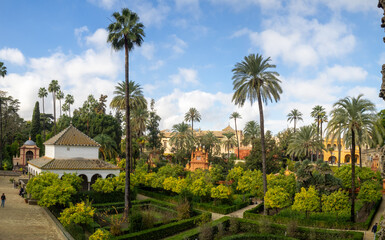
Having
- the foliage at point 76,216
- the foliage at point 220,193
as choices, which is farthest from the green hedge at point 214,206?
the foliage at point 76,216

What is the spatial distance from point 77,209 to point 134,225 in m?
4.05

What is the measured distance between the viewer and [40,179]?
26.8 m

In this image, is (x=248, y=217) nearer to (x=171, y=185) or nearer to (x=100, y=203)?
(x=171, y=185)

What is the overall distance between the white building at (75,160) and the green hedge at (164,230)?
1434 centimetres

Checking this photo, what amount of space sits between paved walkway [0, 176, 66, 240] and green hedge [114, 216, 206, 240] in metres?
4.94

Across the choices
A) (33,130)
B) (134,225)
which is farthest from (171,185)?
(33,130)

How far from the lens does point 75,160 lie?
3419 cm

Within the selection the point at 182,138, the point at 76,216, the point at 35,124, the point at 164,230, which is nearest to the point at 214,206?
the point at 164,230

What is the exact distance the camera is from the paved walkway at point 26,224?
19706mm

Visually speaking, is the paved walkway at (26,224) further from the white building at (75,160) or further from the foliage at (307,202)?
the foliage at (307,202)

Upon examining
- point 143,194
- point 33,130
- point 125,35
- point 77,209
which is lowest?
point 143,194

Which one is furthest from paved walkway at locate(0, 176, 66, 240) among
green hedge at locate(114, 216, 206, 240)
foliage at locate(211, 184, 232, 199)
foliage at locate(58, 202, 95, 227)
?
foliage at locate(211, 184, 232, 199)

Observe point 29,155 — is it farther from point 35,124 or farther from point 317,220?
point 317,220

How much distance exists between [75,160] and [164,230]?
17974 mm
